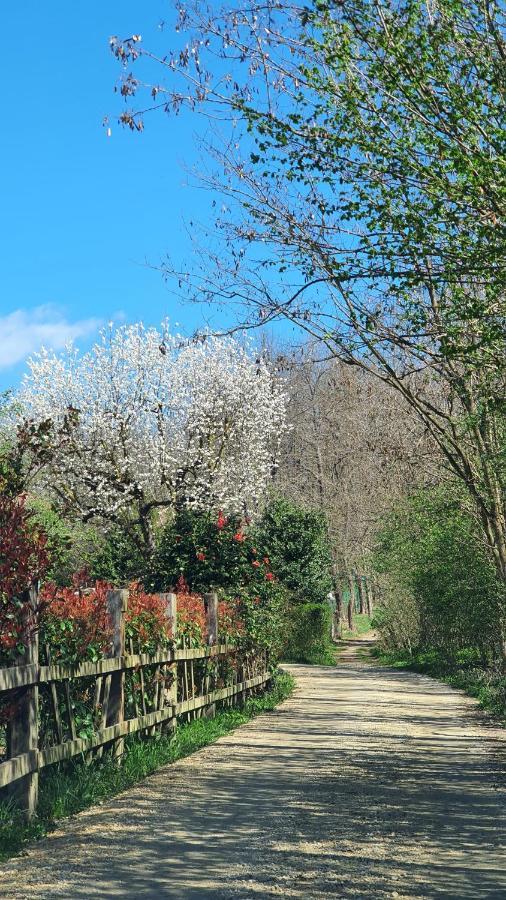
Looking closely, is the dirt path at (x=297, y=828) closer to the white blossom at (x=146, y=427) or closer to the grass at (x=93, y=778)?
the grass at (x=93, y=778)

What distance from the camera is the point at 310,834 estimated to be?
6.43m

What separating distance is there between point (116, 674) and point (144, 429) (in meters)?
24.6

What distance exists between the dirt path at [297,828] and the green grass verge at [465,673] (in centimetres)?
449

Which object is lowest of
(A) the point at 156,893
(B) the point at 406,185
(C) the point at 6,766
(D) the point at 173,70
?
(A) the point at 156,893

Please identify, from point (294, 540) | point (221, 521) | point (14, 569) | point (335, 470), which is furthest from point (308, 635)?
point (14, 569)

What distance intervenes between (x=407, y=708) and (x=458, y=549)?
534 centimetres

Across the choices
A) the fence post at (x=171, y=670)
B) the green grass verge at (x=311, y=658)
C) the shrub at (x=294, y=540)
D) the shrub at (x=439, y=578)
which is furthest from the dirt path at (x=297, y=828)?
the shrub at (x=294, y=540)

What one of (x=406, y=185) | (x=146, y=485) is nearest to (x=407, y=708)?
(x=406, y=185)

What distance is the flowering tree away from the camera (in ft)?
108

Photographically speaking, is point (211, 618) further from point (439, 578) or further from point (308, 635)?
point (308, 635)

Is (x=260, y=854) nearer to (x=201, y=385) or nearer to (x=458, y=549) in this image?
(x=458, y=549)

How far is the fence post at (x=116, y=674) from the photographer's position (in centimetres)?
911

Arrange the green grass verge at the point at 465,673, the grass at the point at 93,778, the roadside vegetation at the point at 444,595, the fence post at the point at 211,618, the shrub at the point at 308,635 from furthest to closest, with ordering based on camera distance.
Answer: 1. the shrub at the point at 308,635
2. the roadside vegetation at the point at 444,595
3. the green grass verge at the point at 465,673
4. the fence post at the point at 211,618
5. the grass at the point at 93,778

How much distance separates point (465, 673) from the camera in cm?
2267
